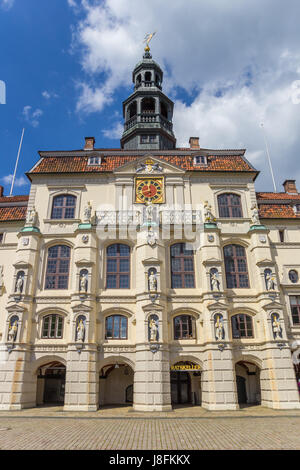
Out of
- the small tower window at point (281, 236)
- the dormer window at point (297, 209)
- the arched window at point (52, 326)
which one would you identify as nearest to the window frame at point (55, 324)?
the arched window at point (52, 326)

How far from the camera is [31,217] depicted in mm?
28531

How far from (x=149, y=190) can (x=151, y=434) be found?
20310mm

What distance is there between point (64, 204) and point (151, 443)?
21.7 meters

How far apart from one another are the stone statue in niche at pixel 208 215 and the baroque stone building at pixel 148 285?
0.58ft

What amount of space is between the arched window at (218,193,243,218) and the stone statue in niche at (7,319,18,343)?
19.4m

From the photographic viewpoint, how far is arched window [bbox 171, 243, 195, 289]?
1056 inches

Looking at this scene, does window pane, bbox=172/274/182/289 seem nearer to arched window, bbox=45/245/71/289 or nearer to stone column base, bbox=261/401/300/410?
arched window, bbox=45/245/71/289

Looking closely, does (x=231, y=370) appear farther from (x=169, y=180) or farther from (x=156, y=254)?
(x=169, y=180)

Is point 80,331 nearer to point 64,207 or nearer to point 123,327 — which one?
point 123,327

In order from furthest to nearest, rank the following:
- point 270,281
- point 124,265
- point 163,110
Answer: point 163,110
point 124,265
point 270,281

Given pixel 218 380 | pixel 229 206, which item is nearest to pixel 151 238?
pixel 229 206

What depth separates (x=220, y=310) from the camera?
24.6 meters

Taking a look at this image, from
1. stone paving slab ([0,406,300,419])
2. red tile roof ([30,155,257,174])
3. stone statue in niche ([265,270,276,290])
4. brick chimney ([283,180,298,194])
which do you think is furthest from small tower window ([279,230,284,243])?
stone paving slab ([0,406,300,419])

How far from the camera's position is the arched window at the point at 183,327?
82.7 feet
